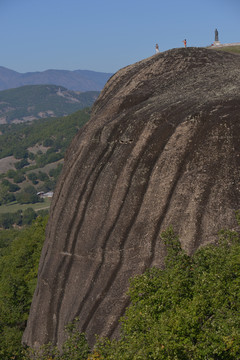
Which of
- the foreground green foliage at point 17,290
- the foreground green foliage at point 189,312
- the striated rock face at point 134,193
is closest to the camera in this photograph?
the foreground green foliage at point 189,312

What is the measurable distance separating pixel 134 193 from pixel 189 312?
42.1ft

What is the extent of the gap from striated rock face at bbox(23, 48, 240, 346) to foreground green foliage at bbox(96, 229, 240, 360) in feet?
20.1

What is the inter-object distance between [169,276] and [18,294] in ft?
94.1

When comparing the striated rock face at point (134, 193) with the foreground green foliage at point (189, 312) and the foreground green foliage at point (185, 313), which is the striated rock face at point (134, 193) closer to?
the foreground green foliage at point (185, 313)

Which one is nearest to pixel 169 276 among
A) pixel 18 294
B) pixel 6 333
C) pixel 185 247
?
pixel 185 247

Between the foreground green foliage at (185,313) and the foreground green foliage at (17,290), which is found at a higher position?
the foreground green foliage at (185,313)

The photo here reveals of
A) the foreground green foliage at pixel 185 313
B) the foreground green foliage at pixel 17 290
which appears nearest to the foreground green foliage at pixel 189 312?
the foreground green foliage at pixel 185 313

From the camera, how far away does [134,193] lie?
27.2 metres

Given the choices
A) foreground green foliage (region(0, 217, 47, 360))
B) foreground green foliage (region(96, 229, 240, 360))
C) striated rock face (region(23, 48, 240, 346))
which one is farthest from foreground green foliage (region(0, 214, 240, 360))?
foreground green foliage (region(0, 217, 47, 360))

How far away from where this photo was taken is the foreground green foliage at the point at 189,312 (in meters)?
14.1

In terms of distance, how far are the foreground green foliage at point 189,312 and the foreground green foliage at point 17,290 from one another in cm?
1452

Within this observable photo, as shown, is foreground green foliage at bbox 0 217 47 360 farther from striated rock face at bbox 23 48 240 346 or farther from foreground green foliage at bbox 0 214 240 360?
foreground green foliage at bbox 0 214 240 360

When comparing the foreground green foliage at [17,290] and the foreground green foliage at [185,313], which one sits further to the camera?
the foreground green foliage at [17,290]

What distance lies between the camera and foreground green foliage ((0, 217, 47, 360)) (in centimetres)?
3262
